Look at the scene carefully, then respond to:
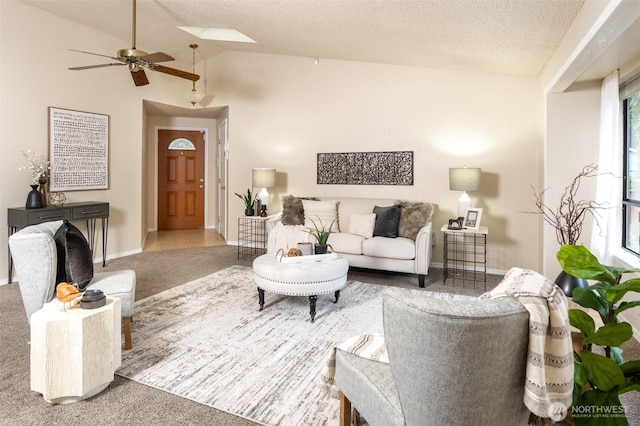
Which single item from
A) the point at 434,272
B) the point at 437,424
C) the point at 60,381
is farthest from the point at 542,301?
the point at 434,272

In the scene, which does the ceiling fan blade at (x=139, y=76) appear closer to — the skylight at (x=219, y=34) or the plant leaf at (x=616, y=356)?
the skylight at (x=219, y=34)

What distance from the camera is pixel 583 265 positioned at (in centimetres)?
135

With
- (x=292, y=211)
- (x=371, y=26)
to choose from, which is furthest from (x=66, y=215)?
(x=371, y=26)

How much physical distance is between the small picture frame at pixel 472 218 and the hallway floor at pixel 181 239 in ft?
13.2

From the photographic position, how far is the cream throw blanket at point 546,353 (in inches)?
40.9

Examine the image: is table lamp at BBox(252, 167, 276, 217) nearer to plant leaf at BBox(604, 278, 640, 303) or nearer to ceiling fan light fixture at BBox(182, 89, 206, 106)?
ceiling fan light fixture at BBox(182, 89, 206, 106)

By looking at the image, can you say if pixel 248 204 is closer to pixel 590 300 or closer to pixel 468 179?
pixel 468 179

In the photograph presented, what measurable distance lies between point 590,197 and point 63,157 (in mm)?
5975

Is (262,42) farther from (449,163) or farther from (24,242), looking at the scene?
(24,242)

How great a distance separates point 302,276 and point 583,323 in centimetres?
197

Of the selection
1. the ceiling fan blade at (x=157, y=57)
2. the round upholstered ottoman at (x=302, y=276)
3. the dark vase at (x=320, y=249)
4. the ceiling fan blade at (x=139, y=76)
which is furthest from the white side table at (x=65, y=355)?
the ceiling fan blade at (x=139, y=76)

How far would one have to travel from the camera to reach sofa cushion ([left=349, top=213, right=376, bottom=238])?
15.0ft

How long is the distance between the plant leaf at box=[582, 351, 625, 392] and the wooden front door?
758cm

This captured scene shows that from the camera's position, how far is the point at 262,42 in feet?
17.1
